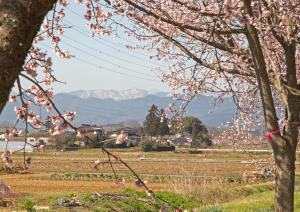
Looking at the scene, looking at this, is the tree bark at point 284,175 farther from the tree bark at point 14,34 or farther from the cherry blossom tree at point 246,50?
the tree bark at point 14,34

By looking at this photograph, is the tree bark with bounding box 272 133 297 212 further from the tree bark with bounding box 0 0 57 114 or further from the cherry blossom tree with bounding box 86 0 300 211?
the tree bark with bounding box 0 0 57 114

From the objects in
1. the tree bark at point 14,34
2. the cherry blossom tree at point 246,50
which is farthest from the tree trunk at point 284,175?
the tree bark at point 14,34

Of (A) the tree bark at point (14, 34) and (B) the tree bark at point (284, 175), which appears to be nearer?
(A) the tree bark at point (14, 34)

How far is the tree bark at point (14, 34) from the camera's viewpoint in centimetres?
177

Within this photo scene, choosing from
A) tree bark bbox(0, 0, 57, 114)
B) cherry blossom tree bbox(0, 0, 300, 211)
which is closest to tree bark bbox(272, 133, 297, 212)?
cherry blossom tree bbox(0, 0, 300, 211)

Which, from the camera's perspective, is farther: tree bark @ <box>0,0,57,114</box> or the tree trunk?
the tree trunk

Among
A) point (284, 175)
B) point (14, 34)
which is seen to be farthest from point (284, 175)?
point (14, 34)

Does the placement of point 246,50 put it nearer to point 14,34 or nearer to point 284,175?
point 284,175

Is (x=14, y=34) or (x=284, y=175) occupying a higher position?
(x=14, y=34)

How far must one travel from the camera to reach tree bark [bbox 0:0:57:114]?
5.81 ft

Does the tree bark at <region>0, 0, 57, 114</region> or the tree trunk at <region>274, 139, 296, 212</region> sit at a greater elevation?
the tree bark at <region>0, 0, 57, 114</region>

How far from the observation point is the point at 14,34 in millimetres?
1797

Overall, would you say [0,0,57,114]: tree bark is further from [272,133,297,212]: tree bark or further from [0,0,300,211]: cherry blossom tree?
[272,133,297,212]: tree bark

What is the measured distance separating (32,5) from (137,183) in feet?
4.92
